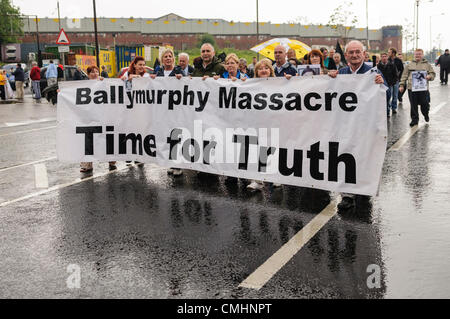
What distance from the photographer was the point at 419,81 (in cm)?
1267

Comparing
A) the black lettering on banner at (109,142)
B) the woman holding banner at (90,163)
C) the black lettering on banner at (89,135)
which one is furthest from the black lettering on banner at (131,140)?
the woman holding banner at (90,163)

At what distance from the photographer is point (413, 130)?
472 inches

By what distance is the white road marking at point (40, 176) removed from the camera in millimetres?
7375

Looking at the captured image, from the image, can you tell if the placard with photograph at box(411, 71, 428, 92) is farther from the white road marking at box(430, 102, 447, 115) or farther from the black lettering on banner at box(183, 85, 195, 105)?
the black lettering on banner at box(183, 85, 195, 105)

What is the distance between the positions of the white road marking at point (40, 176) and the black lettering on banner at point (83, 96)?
1.31 meters

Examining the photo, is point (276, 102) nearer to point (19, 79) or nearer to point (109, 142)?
point (109, 142)

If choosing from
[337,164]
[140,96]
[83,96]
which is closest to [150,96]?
[140,96]

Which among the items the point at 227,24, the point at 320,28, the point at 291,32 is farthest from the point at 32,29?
the point at 320,28

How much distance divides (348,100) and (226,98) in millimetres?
1804

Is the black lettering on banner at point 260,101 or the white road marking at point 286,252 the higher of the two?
the black lettering on banner at point 260,101

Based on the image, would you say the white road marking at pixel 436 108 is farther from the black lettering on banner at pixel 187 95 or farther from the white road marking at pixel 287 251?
the white road marking at pixel 287 251

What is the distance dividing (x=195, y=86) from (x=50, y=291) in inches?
167

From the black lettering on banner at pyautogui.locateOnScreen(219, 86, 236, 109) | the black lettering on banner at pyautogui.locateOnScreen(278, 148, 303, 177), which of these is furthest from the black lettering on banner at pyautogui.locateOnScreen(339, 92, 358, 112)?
the black lettering on banner at pyautogui.locateOnScreen(219, 86, 236, 109)

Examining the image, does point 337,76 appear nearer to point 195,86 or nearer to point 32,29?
point 195,86
